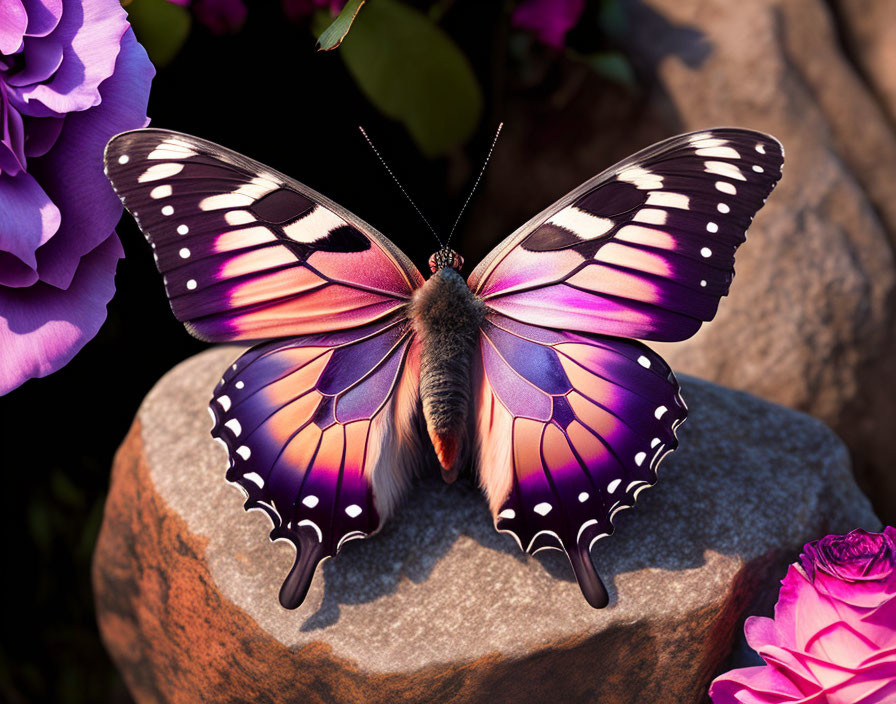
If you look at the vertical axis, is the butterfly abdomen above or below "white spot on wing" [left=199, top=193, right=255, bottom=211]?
below

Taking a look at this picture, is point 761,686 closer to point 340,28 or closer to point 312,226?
point 312,226

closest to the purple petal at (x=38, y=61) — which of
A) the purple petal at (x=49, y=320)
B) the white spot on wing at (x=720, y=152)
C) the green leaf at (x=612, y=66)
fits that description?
the purple petal at (x=49, y=320)

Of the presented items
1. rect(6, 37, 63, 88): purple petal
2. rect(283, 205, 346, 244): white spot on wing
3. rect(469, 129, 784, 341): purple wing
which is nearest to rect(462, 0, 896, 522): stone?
rect(469, 129, 784, 341): purple wing

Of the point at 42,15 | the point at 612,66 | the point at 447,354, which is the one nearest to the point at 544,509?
the point at 447,354

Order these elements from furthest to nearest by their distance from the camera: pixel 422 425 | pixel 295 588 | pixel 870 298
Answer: pixel 870 298
pixel 422 425
pixel 295 588

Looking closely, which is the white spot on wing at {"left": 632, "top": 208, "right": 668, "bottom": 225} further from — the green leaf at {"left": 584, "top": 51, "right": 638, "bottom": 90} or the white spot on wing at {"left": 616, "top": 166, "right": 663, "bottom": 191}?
the green leaf at {"left": 584, "top": 51, "right": 638, "bottom": 90}

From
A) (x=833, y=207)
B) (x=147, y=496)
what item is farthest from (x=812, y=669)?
(x=833, y=207)

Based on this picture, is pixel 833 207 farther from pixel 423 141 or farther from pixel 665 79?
pixel 423 141
